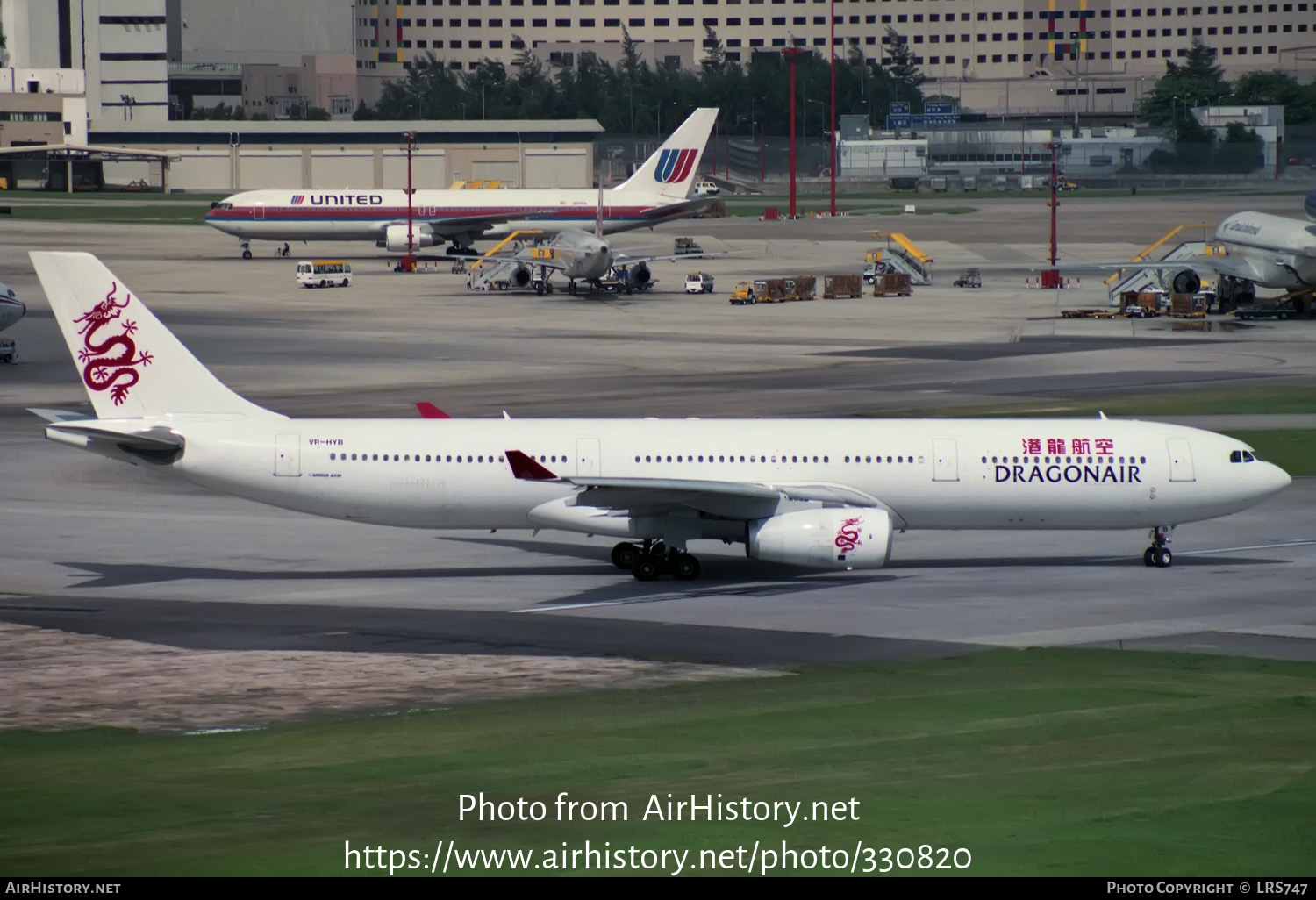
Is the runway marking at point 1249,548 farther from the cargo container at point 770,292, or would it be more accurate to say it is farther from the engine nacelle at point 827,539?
the cargo container at point 770,292

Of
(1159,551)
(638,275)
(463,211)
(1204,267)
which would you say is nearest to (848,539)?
(1159,551)

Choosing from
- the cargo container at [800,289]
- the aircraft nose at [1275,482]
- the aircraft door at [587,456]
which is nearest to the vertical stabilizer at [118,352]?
the aircraft door at [587,456]

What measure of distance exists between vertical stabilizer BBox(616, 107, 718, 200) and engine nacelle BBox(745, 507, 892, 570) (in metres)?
107

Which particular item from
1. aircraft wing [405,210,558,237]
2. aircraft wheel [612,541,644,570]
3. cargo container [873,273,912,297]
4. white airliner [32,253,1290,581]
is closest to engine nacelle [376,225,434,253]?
aircraft wing [405,210,558,237]

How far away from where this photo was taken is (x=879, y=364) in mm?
84688

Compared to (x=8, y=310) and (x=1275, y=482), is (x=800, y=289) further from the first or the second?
(x=1275, y=482)

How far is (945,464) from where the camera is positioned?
4216 cm

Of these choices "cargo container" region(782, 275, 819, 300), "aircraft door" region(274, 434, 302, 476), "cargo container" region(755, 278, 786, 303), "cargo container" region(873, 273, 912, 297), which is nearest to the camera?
"aircraft door" region(274, 434, 302, 476)

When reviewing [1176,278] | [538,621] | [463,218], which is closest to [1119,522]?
[538,621]

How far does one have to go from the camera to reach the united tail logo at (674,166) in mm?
146250

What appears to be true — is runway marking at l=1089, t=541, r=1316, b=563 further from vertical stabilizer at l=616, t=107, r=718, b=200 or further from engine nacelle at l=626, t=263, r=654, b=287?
vertical stabilizer at l=616, t=107, r=718, b=200

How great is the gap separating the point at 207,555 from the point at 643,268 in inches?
3207

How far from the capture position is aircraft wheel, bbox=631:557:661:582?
1649 inches

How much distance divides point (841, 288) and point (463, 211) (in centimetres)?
3979
